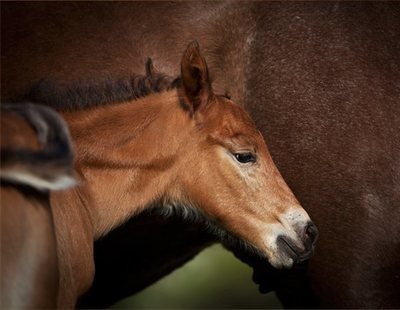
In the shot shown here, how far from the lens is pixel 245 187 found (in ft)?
9.92

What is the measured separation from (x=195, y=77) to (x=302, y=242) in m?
0.80

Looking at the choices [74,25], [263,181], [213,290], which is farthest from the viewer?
[213,290]

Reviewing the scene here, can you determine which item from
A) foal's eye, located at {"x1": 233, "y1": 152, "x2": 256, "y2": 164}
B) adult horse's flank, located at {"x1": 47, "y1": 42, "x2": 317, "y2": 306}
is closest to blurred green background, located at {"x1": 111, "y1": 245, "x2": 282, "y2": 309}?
adult horse's flank, located at {"x1": 47, "y1": 42, "x2": 317, "y2": 306}

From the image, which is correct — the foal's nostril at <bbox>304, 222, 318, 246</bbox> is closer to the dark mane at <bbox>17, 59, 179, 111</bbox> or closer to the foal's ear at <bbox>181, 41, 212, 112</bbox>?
the foal's ear at <bbox>181, 41, 212, 112</bbox>

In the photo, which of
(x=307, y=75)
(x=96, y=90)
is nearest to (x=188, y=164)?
(x=96, y=90)

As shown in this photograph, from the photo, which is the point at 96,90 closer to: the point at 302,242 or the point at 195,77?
the point at 195,77

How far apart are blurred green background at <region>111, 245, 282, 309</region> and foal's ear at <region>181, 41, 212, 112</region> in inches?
116

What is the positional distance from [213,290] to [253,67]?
2.95m

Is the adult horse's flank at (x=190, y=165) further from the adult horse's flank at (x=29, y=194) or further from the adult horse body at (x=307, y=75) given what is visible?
the adult horse's flank at (x=29, y=194)

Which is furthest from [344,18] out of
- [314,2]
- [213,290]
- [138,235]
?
[213,290]

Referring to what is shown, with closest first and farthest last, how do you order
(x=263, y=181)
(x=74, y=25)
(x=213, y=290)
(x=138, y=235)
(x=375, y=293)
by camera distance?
(x=263, y=181), (x=375, y=293), (x=74, y=25), (x=138, y=235), (x=213, y=290)

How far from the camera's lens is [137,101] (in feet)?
10.2

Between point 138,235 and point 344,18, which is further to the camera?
point 138,235

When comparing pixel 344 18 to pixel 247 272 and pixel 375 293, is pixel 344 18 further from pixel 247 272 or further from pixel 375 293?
pixel 247 272
